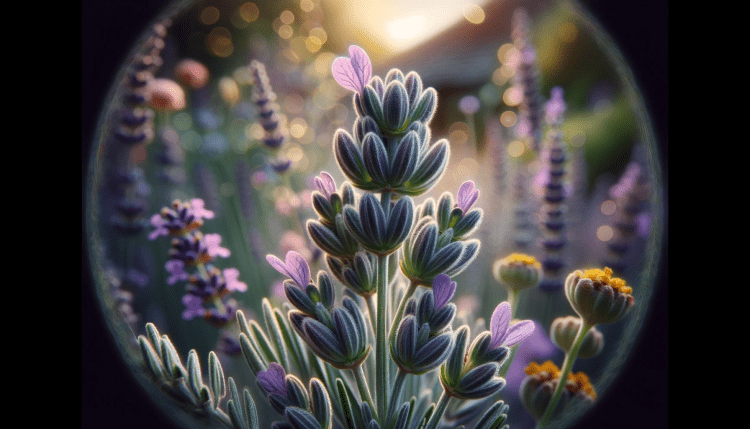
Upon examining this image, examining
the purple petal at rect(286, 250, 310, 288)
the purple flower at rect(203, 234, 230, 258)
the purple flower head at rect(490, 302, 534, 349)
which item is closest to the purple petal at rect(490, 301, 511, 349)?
the purple flower head at rect(490, 302, 534, 349)

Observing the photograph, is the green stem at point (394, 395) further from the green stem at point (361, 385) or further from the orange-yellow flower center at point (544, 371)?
the orange-yellow flower center at point (544, 371)

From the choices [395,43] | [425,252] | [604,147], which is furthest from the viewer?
[604,147]

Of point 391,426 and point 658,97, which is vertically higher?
point 658,97

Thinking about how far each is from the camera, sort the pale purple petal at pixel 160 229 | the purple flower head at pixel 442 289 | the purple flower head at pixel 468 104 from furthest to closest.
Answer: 1. the purple flower head at pixel 468 104
2. the pale purple petal at pixel 160 229
3. the purple flower head at pixel 442 289

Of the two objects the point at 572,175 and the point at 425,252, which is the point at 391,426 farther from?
the point at 572,175

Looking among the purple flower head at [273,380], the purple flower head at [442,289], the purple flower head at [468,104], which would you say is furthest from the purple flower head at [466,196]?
the purple flower head at [468,104]

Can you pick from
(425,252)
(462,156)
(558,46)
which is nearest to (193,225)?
(425,252)
